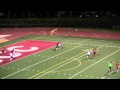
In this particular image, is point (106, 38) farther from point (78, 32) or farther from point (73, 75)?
point (73, 75)

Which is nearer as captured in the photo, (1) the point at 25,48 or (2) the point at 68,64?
(2) the point at 68,64

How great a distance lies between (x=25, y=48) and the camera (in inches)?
1256

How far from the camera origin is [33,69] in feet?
74.4

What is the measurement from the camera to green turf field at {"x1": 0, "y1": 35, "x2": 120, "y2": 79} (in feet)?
68.0

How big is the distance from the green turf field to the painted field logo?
1.21m

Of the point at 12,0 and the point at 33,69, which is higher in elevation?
the point at 12,0

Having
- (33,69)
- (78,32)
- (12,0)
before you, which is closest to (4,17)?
(78,32)

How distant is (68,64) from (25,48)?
9250 millimetres

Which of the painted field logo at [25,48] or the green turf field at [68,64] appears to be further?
the painted field logo at [25,48]

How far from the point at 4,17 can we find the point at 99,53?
30647 mm

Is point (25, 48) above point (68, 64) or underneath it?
above

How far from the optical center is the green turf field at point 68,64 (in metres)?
20.7

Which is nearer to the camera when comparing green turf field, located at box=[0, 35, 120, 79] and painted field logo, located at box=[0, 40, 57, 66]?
green turf field, located at box=[0, 35, 120, 79]

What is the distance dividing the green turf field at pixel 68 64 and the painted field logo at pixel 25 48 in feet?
3.98
